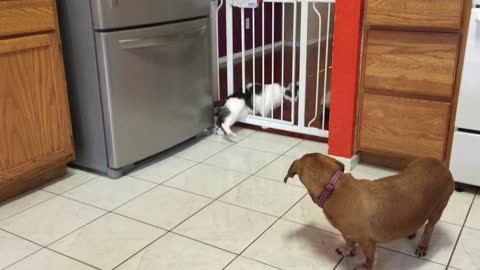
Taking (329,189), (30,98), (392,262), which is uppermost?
(30,98)

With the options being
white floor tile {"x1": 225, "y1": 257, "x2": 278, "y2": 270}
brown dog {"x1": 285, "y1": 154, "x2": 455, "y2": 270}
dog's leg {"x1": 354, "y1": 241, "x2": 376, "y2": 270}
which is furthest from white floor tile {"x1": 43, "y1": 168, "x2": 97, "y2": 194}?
dog's leg {"x1": 354, "y1": 241, "x2": 376, "y2": 270}

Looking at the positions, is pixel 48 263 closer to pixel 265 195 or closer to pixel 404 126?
pixel 265 195

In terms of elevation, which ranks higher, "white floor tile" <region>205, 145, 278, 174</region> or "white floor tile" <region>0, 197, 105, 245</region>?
"white floor tile" <region>205, 145, 278, 174</region>

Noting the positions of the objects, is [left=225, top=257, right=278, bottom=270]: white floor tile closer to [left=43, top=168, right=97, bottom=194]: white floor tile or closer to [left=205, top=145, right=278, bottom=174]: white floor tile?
[left=205, top=145, right=278, bottom=174]: white floor tile

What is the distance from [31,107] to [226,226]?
1.03 metres

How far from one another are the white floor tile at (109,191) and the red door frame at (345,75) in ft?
3.24

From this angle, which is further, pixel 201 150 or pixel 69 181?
pixel 201 150

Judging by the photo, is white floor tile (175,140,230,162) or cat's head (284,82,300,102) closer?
white floor tile (175,140,230,162)

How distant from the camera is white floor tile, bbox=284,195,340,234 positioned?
6.48ft

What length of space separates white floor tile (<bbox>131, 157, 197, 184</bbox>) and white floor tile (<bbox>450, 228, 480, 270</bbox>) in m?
1.36

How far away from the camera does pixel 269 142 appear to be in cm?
292

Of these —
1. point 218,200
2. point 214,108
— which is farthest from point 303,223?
point 214,108

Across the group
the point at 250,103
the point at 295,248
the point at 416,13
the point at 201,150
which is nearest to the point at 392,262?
the point at 295,248

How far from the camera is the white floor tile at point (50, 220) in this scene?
1916mm
